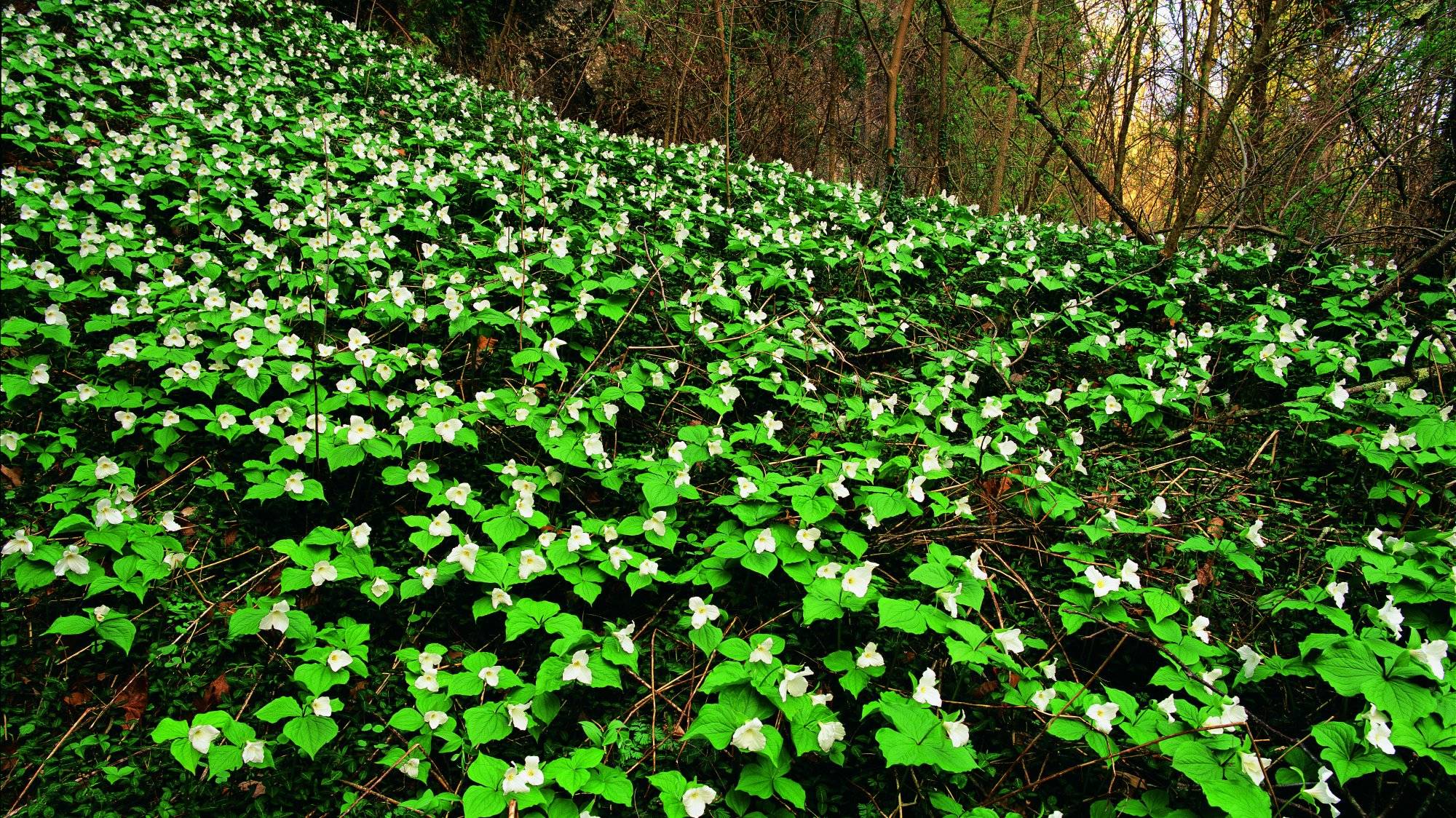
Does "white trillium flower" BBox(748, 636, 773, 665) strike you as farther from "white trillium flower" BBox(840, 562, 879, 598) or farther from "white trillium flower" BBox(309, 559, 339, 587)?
"white trillium flower" BBox(309, 559, 339, 587)

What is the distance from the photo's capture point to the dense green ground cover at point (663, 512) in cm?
189

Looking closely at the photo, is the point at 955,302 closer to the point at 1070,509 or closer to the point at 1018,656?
the point at 1070,509

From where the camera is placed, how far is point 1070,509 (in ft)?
8.65

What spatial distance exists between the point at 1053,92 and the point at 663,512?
1113cm

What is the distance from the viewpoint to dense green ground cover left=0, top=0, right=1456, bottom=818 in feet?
6.19

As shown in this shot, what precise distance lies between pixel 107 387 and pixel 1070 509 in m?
4.03

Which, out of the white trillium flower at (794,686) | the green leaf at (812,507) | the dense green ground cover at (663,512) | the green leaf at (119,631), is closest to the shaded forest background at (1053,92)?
the dense green ground cover at (663,512)

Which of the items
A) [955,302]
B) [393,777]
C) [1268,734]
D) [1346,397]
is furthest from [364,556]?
[1346,397]

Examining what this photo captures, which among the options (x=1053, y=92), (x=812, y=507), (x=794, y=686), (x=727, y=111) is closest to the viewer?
(x=794, y=686)

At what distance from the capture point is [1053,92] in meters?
10.6

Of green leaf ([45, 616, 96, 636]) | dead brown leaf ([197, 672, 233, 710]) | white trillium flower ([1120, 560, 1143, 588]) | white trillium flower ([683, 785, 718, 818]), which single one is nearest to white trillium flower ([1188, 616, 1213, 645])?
white trillium flower ([1120, 560, 1143, 588])

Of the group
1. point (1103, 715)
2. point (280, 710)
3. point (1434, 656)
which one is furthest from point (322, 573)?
point (1434, 656)

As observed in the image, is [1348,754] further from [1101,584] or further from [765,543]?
[765,543]

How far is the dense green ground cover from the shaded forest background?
69.7 inches
